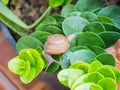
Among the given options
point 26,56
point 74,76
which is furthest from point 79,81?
point 26,56

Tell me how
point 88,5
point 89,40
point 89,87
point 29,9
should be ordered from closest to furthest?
point 89,87 → point 89,40 → point 88,5 → point 29,9

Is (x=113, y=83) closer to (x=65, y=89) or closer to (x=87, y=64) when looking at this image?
(x=87, y=64)

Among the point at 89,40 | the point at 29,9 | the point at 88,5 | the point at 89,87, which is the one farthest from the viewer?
the point at 29,9

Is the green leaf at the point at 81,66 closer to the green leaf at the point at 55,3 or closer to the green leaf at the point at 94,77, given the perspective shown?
the green leaf at the point at 94,77

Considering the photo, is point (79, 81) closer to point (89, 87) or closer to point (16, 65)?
point (89, 87)

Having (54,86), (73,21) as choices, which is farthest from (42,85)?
(73,21)

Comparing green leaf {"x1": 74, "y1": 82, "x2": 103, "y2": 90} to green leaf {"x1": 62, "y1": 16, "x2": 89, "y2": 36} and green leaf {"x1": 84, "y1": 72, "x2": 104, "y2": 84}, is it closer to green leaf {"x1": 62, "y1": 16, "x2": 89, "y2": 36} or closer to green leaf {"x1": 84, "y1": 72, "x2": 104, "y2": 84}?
green leaf {"x1": 84, "y1": 72, "x2": 104, "y2": 84}
